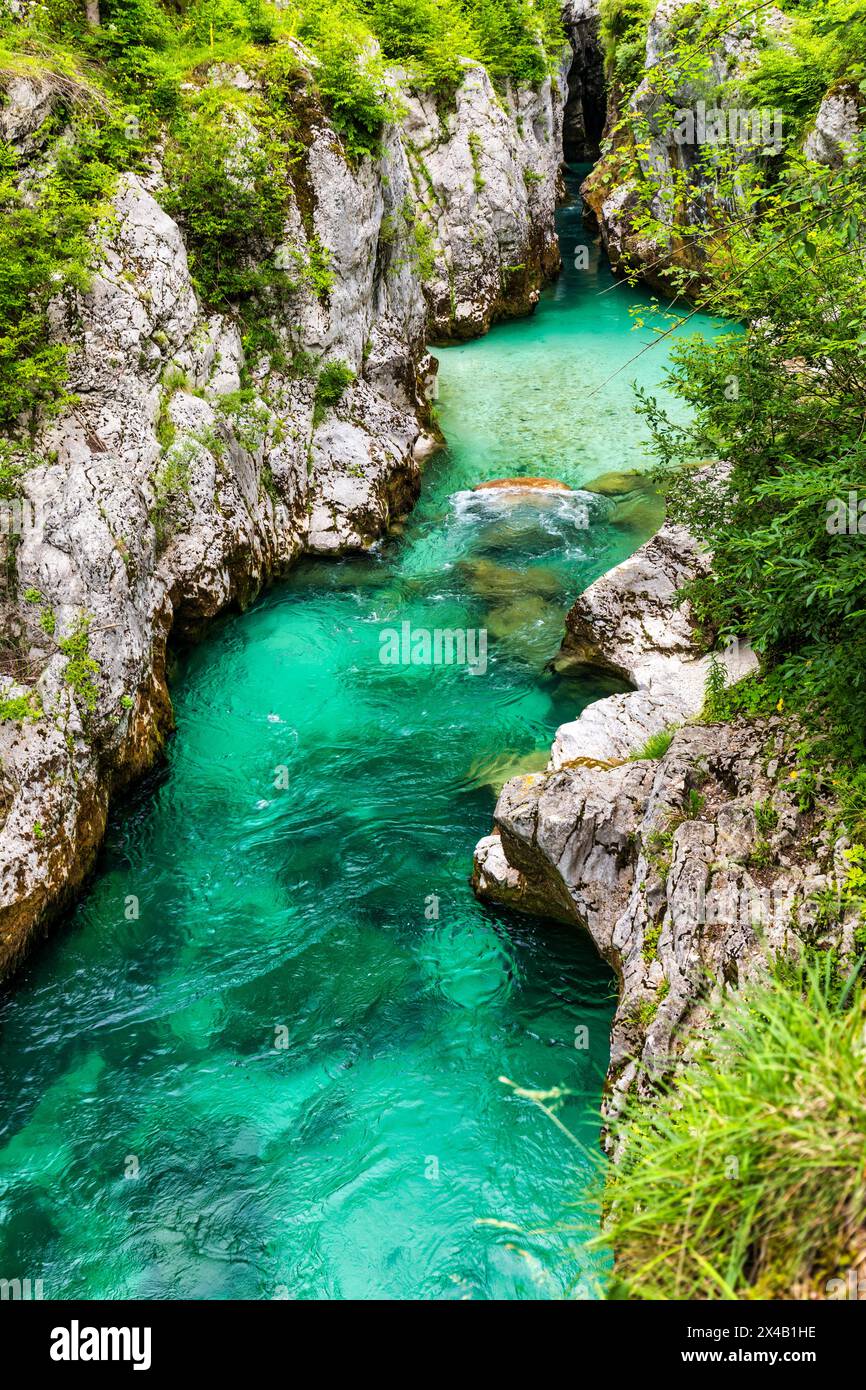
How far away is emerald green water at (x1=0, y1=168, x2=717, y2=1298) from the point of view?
6.48m

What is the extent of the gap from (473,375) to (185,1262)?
2084 centimetres

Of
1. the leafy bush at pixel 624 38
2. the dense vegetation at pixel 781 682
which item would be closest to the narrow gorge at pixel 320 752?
the dense vegetation at pixel 781 682

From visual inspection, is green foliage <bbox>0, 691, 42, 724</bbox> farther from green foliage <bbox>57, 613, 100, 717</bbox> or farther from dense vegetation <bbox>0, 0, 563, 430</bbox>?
dense vegetation <bbox>0, 0, 563, 430</bbox>

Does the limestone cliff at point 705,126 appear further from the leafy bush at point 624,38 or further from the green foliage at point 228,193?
the green foliage at point 228,193

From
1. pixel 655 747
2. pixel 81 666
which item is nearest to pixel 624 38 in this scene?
pixel 655 747

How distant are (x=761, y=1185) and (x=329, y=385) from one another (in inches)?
592

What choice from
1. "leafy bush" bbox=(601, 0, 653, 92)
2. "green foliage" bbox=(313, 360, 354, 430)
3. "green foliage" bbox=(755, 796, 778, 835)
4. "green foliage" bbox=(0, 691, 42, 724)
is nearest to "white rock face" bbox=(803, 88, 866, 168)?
"leafy bush" bbox=(601, 0, 653, 92)

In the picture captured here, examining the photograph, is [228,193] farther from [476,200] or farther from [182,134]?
[476,200]

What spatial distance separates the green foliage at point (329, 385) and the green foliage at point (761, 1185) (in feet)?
46.5

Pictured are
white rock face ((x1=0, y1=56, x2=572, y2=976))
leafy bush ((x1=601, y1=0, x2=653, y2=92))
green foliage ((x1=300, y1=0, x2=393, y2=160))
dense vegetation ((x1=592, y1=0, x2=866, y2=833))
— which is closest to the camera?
dense vegetation ((x1=592, y1=0, x2=866, y2=833))

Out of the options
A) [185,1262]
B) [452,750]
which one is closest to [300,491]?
[452,750]

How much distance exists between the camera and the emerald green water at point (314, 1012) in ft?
21.2

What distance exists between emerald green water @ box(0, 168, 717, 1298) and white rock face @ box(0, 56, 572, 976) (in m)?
0.95

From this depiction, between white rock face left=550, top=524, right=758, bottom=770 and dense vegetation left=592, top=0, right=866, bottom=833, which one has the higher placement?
dense vegetation left=592, top=0, right=866, bottom=833
